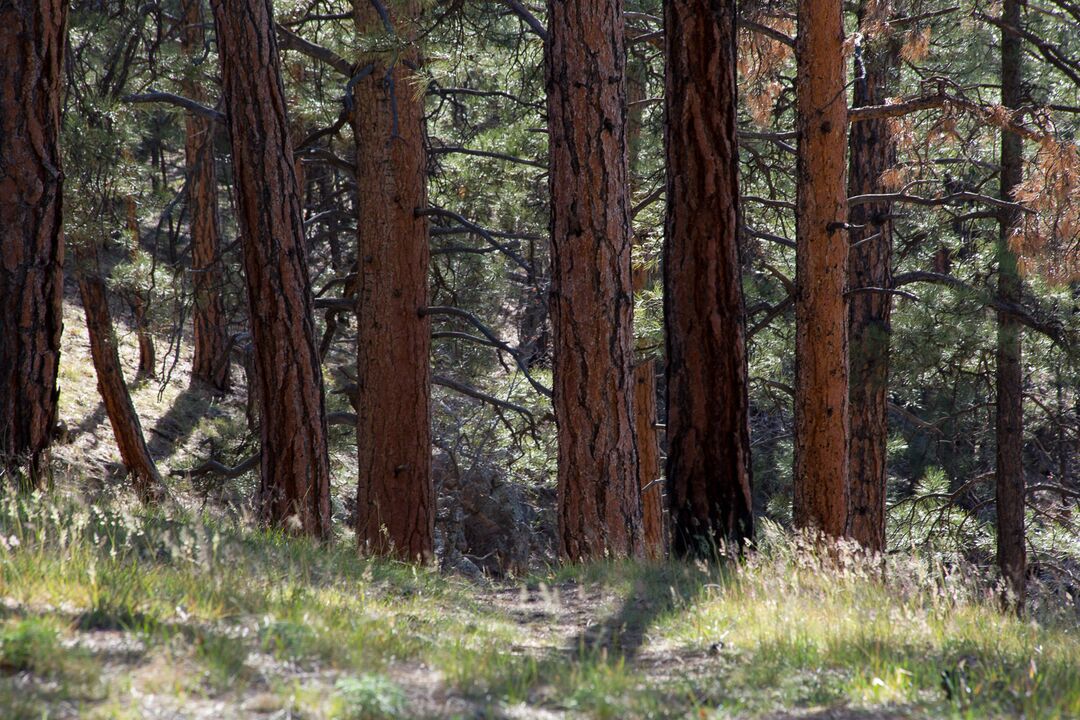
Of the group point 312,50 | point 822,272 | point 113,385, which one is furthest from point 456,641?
point 113,385

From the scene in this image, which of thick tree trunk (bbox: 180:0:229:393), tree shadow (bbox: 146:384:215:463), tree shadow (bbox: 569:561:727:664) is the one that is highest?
thick tree trunk (bbox: 180:0:229:393)

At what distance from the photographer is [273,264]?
7559 millimetres

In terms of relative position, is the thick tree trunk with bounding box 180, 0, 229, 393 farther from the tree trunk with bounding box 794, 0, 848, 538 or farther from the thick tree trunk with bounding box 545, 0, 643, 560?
the tree trunk with bounding box 794, 0, 848, 538

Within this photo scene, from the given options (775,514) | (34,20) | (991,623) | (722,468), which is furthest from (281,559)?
(775,514)

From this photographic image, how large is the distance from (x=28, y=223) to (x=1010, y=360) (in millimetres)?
9288

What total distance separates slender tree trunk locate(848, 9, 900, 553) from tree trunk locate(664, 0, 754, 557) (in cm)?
435

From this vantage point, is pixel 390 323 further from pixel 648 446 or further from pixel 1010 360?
pixel 1010 360

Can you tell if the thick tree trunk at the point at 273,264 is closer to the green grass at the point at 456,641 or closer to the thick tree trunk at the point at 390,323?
the thick tree trunk at the point at 390,323

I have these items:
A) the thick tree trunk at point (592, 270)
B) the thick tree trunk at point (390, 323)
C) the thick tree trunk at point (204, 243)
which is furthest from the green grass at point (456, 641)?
the thick tree trunk at point (204, 243)

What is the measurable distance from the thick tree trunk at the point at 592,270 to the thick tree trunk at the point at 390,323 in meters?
1.98

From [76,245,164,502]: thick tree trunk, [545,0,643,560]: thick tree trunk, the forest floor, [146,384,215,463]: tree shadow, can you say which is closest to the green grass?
the forest floor

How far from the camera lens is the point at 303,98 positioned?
36.2ft

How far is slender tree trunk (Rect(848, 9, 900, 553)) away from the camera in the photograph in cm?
1041

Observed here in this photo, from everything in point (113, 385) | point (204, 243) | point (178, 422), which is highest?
point (204, 243)
